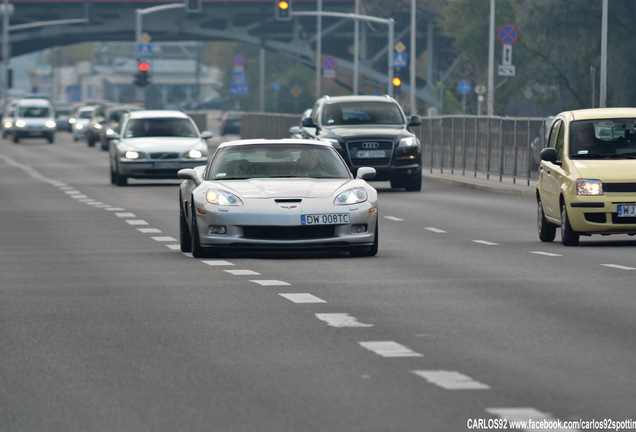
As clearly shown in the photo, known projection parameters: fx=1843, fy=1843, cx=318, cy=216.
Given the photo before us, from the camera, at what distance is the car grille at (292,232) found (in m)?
17.6

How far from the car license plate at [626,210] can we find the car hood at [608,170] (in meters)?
0.32

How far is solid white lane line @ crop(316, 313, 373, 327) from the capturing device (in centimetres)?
1153

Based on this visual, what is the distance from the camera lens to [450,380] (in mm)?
8859

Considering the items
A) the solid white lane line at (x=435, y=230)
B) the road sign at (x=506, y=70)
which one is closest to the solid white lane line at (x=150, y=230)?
the solid white lane line at (x=435, y=230)

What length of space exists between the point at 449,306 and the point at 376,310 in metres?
0.59

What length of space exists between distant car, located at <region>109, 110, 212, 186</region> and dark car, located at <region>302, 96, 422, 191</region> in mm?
2488

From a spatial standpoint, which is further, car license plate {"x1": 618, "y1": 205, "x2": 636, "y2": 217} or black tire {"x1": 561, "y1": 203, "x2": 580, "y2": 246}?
black tire {"x1": 561, "y1": 203, "x2": 580, "y2": 246}

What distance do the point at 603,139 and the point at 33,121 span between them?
203 ft

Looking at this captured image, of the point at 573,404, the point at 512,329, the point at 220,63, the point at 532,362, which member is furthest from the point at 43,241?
the point at 220,63

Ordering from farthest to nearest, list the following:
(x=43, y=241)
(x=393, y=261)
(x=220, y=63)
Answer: (x=220, y=63) < (x=43, y=241) < (x=393, y=261)

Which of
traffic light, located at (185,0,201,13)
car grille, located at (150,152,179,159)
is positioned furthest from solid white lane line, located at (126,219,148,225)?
traffic light, located at (185,0,201,13)

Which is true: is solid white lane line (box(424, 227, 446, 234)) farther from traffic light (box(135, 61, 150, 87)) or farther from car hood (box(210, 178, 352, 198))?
traffic light (box(135, 61, 150, 87))

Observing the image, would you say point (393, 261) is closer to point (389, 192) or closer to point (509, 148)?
point (389, 192)

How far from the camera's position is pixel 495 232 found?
75.7 ft
